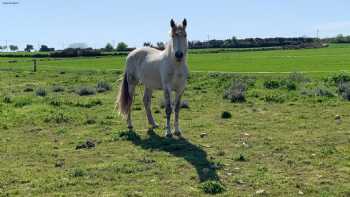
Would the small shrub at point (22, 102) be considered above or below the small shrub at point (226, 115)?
above

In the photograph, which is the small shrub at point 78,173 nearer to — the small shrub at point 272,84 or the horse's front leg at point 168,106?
the horse's front leg at point 168,106

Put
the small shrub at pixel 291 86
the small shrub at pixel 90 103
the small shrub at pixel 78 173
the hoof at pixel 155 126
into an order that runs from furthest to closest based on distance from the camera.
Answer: the small shrub at pixel 291 86
the small shrub at pixel 90 103
the hoof at pixel 155 126
the small shrub at pixel 78 173

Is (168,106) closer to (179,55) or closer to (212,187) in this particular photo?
(179,55)

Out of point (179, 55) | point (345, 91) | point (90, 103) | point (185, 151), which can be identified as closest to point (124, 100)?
point (179, 55)

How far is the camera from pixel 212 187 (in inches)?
305

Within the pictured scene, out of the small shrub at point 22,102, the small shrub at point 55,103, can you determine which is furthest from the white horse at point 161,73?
the small shrub at point 22,102

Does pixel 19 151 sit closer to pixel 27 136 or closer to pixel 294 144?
pixel 27 136

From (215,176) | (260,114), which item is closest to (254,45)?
(260,114)

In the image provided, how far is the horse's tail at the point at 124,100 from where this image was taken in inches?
550

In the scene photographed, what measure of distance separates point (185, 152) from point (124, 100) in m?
4.14

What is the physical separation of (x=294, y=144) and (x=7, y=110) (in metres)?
10.3

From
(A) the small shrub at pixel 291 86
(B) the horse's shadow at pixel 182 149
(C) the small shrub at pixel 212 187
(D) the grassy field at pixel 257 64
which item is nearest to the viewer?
(C) the small shrub at pixel 212 187

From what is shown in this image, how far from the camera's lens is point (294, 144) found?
11.1 metres

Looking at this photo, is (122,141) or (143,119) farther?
(143,119)
